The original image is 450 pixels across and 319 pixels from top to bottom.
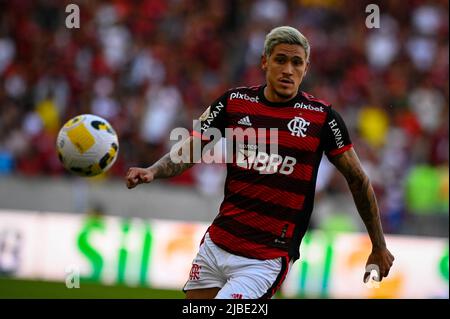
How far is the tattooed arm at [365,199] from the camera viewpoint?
6.19 metres

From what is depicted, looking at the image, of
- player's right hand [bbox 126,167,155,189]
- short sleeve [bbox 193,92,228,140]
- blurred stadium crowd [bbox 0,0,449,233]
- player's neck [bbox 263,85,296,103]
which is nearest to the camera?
player's right hand [bbox 126,167,155,189]

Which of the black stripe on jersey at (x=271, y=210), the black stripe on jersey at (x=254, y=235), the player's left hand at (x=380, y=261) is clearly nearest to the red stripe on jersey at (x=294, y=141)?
the black stripe on jersey at (x=271, y=210)

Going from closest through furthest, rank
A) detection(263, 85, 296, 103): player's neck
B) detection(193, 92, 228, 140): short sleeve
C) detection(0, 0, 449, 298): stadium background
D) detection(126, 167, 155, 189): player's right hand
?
detection(126, 167, 155, 189): player's right hand, detection(263, 85, 296, 103): player's neck, detection(193, 92, 228, 140): short sleeve, detection(0, 0, 449, 298): stadium background

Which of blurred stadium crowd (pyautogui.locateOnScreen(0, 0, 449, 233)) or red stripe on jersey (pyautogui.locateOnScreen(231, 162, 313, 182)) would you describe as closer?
red stripe on jersey (pyautogui.locateOnScreen(231, 162, 313, 182))

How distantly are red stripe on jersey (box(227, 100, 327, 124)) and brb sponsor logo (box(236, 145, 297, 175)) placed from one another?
23 centimetres

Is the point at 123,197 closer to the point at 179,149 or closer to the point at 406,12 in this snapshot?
the point at 406,12

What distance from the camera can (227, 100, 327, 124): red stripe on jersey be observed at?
20.3ft

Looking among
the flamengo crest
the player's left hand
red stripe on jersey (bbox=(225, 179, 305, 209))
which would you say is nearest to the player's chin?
the flamengo crest

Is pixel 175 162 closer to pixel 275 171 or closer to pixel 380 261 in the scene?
pixel 275 171

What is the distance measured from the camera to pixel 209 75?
1881cm

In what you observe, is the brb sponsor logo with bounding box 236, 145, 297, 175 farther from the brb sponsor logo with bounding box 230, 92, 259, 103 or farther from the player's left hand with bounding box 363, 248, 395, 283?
the player's left hand with bounding box 363, 248, 395, 283

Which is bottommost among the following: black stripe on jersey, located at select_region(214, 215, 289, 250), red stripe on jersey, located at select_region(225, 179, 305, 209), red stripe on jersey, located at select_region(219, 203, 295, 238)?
black stripe on jersey, located at select_region(214, 215, 289, 250)

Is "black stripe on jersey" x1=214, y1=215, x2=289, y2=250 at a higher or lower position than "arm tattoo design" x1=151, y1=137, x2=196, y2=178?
lower
